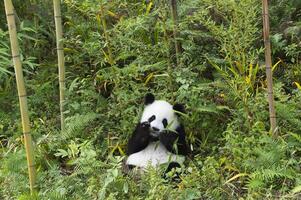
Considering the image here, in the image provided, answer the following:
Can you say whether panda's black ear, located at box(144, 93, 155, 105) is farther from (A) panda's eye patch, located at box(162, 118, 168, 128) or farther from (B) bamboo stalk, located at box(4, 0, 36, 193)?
(B) bamboo stalk, located at box(4, 0, 36, 193)

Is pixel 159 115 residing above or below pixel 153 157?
above

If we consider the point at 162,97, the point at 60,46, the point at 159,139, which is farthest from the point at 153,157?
the point at 60,46

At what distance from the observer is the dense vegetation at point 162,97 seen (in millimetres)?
3643

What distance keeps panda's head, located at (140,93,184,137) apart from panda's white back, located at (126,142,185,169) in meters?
0.12

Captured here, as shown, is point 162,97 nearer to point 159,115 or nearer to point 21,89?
point 159,115

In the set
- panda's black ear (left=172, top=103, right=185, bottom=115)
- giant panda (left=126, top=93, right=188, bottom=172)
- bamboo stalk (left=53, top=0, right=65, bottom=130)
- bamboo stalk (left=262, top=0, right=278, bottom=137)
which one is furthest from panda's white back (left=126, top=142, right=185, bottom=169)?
bamboo stalk (left=53, top=0, right=65, bottom=130)

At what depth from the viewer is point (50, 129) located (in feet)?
16.0

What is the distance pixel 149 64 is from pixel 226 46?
2.96 feet

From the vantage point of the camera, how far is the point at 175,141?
3961mm

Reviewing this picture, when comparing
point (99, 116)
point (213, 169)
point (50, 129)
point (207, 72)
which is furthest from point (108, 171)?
point (207, 72)

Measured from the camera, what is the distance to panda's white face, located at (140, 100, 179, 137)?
12.9 feet

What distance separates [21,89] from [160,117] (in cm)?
103

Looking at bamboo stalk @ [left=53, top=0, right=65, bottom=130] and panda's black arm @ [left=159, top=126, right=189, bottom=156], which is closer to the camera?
panda's black arm @ [left=159, top=126, right=189, bottom=156]

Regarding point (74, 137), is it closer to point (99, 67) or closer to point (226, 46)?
point (99, 67)
